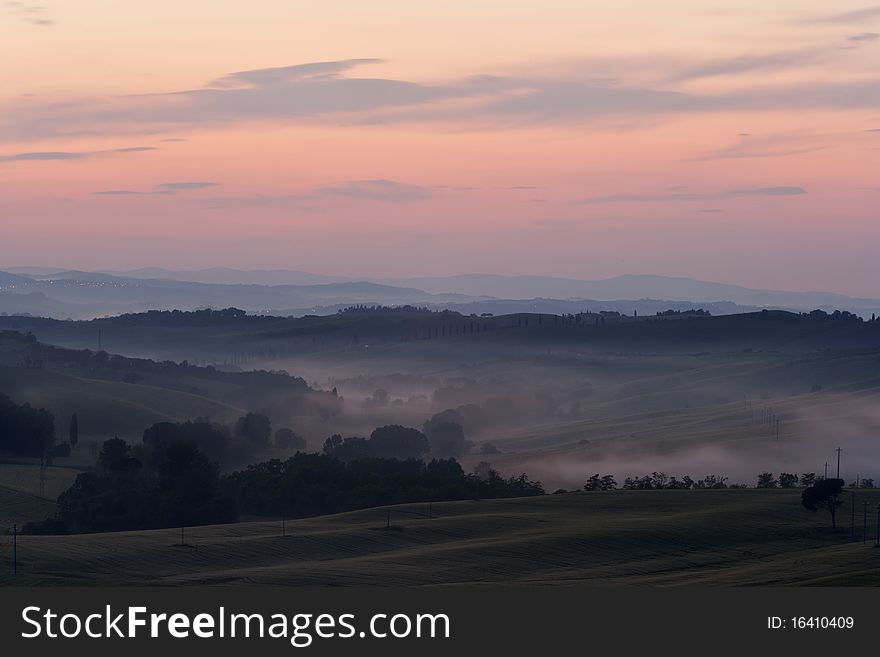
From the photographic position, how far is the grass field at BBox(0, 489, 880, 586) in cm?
9681

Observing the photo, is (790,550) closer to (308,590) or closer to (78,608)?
(308,590)

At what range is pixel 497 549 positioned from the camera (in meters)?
111

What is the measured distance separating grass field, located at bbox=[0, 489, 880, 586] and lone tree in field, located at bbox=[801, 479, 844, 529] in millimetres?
1493

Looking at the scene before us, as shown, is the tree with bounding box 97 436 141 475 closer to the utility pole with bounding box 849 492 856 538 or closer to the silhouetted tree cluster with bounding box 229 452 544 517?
the silhouetted tree cluster with bounding box 229 452 544 517

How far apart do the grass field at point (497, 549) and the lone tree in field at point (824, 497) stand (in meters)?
1.49

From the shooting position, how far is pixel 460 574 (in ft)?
326

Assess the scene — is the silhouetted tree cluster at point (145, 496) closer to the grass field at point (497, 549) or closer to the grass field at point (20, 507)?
the grass field at point (20, 507)

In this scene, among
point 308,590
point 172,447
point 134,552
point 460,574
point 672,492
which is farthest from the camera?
point 172,447

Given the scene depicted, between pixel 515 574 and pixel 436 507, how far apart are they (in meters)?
42.1

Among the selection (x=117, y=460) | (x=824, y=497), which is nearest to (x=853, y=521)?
(x=824, y=497)

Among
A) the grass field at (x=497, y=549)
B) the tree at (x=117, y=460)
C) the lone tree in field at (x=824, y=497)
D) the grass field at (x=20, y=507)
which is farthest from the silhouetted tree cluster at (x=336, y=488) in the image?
the lone tree in field at (x=824, y=497)

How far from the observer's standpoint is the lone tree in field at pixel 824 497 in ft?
431

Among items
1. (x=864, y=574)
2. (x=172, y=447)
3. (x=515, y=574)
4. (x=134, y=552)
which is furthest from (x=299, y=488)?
(x=864, y=574)

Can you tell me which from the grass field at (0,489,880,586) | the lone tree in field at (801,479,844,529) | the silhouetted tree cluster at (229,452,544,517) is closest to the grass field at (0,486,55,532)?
the silhouetted tree cluster at (229,452,544,517)
